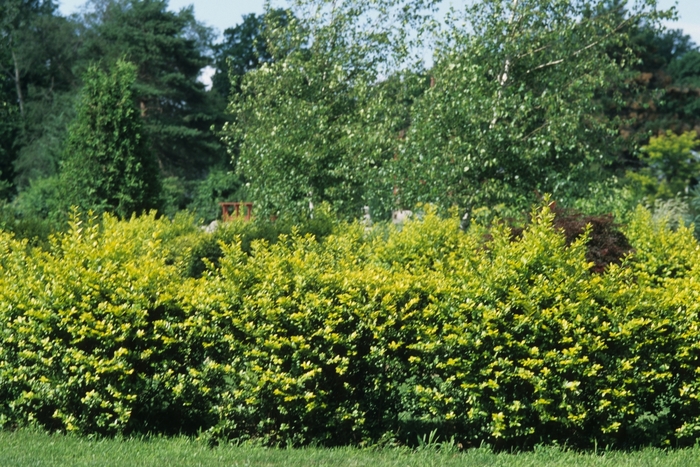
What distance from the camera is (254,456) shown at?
189 inches

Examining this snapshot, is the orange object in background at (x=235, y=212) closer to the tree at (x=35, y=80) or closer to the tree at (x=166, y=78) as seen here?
the tree at (x=166, y=78)

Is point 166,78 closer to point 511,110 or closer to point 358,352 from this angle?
point 511,110

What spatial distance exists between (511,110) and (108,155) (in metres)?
8.18

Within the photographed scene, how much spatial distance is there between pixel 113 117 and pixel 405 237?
936cm

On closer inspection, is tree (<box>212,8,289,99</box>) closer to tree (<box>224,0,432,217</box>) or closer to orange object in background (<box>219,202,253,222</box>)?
orange object in background (<box>219,202,253,222</box>)

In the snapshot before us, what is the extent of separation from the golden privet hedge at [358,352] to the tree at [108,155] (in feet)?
34.1

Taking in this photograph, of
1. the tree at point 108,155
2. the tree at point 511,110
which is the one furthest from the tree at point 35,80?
the tree at point 511,110

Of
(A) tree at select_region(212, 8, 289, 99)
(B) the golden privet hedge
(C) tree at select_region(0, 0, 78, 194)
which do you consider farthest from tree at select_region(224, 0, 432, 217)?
(A) tree at select_region(212, 8, 289, 99)

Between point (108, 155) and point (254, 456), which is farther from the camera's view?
point (108, 155)

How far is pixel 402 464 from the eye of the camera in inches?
185

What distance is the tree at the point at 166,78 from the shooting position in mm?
36969

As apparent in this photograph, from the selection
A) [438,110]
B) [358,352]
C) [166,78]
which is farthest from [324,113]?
[166,78]

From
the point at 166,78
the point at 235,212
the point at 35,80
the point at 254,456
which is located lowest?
the point at 254,456

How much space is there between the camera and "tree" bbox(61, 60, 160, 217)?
15.6 metres
